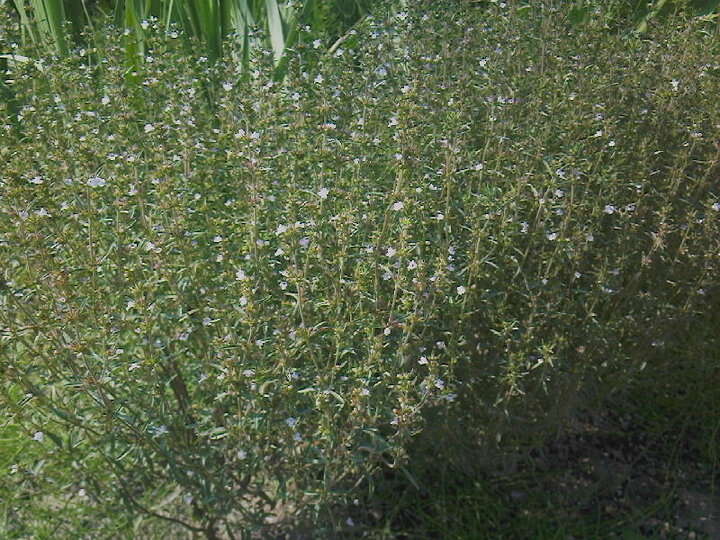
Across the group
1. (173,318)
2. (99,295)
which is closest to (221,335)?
(173,318)

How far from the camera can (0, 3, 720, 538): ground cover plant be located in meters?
2.33

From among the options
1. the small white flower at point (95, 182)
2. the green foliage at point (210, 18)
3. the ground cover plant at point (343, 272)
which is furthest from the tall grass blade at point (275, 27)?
the small white flower at point (95, 182)

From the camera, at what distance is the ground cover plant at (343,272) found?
233 cm

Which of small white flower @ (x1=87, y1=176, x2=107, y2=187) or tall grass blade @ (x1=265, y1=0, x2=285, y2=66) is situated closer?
small white flower @ (x1=87, y1=176, x2=107, y2=187)

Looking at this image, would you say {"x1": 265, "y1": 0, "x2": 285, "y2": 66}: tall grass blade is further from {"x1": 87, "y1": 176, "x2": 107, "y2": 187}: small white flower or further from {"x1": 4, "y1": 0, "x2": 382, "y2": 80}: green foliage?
{"x1": 87, "y1": 176, "x2": 107, "y2": 187}: small white flower

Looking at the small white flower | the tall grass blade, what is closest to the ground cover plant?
the small white flower

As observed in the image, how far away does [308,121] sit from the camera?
2908mm

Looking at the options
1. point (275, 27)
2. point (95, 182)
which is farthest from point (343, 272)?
point (275, 27)

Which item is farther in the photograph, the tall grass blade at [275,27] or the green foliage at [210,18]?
the tall grass blade at [275,27]

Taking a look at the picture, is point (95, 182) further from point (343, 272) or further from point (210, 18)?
point (210, 18)

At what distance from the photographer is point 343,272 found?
2.62m

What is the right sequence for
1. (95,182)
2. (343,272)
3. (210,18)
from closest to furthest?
(95,182) < (343,272) < (210,18)

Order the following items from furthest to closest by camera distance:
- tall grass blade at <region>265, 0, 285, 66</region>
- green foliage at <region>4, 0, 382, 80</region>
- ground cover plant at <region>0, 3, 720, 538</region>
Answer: tall grass blade at <region>265, 0, 285, 66</region> → green foliage at <region>4, 0, 382, 80</region> → ground cover plant at <region>0, 3, 720, 538</region>

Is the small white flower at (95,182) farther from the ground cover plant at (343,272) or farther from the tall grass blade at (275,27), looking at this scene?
the tall grass blade at (275,27)
